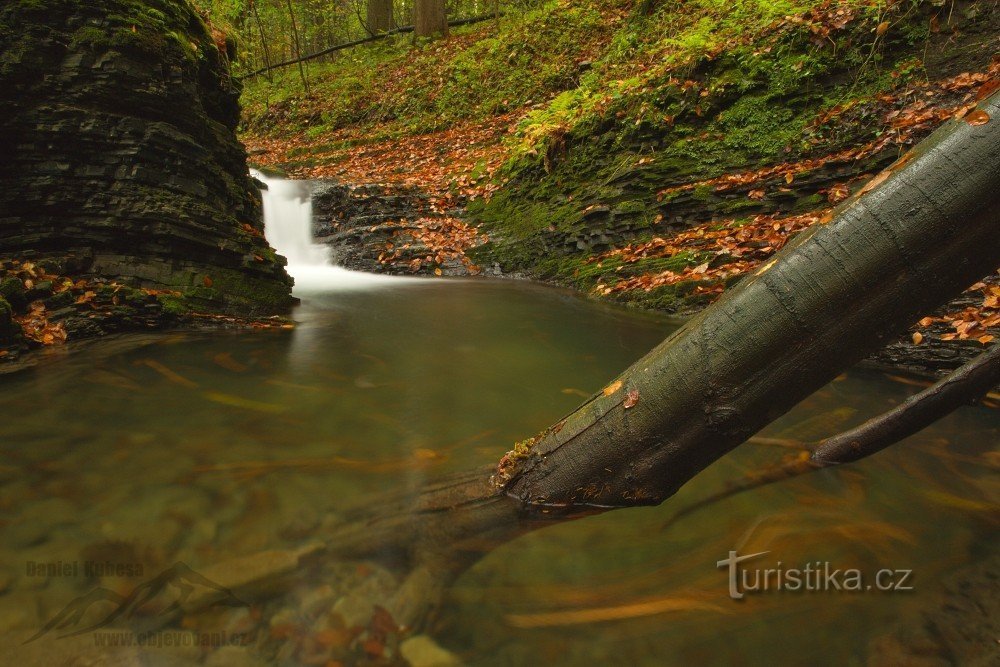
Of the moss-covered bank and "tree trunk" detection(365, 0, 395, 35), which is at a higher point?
"tree trunk" detection(365, 0, 395, 35)

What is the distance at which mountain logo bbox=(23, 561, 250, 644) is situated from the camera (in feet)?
5.78

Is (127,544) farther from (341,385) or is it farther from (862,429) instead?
(862,429)

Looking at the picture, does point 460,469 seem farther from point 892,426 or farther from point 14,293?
point 14,293

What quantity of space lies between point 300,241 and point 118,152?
608 centimetres

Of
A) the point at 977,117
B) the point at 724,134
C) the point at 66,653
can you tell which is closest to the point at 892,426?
the point at 977,117

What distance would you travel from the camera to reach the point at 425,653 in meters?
1.76

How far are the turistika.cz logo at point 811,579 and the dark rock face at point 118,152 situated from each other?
5732mm

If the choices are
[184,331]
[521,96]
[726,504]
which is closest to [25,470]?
[184,331]

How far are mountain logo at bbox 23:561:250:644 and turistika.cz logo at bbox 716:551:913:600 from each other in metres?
1.92

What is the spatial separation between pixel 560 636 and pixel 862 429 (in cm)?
171

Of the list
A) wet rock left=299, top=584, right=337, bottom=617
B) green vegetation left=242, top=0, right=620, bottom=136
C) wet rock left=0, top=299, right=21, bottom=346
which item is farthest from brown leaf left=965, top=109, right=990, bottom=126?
green vegetation left=242, top=0, right=620, bottom=136

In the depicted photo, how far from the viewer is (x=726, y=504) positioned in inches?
102

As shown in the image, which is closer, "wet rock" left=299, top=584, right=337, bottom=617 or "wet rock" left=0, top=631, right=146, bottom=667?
"wet rock" left=0, top=631, right=146, bottom=667

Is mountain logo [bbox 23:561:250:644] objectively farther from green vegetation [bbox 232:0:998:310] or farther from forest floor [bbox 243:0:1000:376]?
green vegetation [bbox 232:0:998:310]
